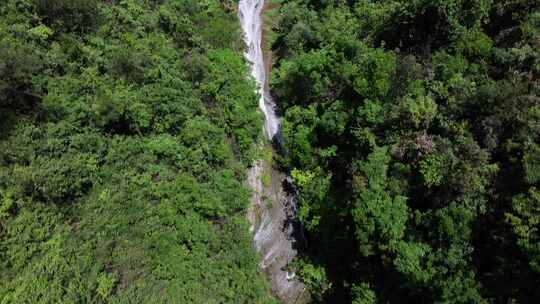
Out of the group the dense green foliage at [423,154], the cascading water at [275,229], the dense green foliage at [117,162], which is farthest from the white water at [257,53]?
the dense green foliage at [117,162]

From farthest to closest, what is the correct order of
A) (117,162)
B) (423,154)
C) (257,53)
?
1. (257,53)
2. (117,162)
3. (423,154)

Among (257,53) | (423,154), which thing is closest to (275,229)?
(423,154)

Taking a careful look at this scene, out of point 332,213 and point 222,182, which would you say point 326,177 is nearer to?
point 332,213

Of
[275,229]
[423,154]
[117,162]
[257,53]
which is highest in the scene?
[423,154]

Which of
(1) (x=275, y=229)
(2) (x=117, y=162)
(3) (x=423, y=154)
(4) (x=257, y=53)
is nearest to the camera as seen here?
(3) (x=423, y=154)

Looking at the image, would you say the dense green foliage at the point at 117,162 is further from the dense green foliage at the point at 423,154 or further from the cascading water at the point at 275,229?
the dense green foliage at the point at 423,154

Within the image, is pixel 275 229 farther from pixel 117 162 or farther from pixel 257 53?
pixel 257 53
